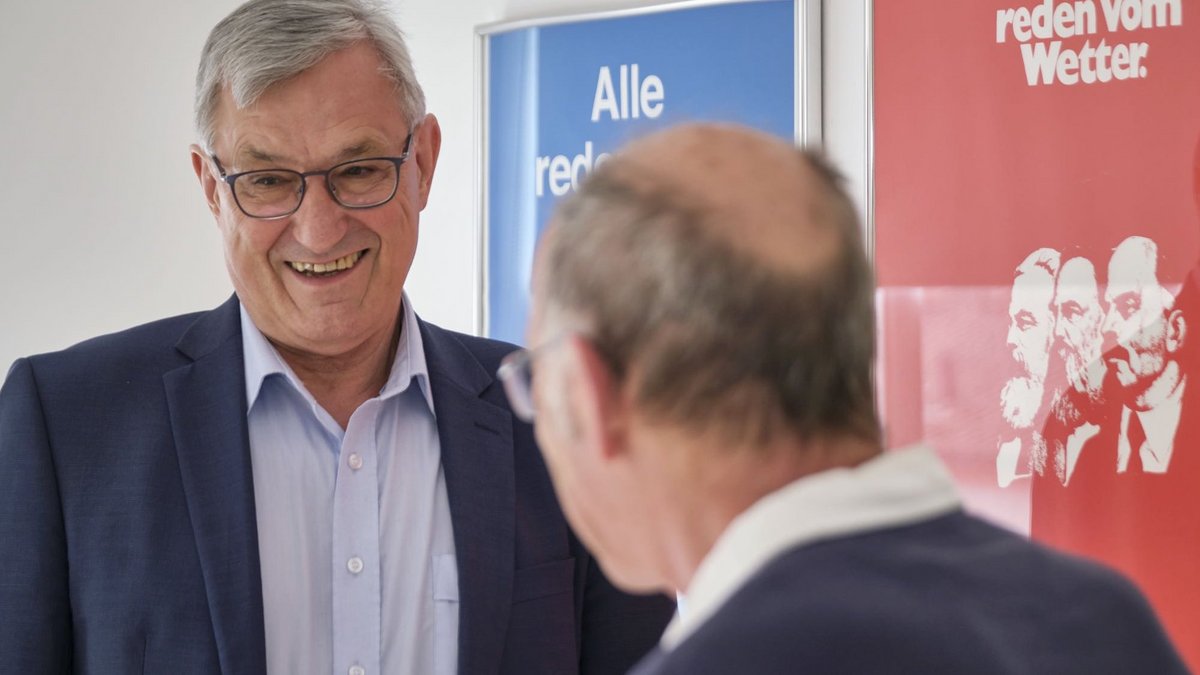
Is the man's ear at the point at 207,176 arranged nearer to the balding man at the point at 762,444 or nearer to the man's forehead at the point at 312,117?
the man's forehead at the point at 312,117

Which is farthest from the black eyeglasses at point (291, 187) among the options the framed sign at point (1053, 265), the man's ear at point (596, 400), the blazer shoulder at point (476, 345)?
the framed sign at point (1053, 265)

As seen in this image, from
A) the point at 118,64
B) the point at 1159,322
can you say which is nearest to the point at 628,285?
the point at 1159,322

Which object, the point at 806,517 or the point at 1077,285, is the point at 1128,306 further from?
the point at 806,517

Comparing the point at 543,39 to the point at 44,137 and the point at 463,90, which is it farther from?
the point at 44,137

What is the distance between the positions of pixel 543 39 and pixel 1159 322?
1.59 meters

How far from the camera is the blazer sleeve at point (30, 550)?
58.6 inches

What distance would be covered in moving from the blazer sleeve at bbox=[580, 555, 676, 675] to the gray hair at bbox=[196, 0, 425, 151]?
0.71m

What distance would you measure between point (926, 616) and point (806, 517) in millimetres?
92

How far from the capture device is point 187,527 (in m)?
1.57

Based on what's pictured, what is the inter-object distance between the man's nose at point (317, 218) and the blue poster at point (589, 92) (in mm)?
1400

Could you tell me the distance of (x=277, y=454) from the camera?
66.2 inches

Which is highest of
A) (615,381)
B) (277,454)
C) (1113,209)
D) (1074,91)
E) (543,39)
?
(543,39)

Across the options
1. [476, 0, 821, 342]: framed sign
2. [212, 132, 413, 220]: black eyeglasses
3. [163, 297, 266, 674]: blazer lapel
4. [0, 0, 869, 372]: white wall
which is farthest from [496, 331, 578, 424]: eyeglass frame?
[0, 0, 869, 372]: white wall

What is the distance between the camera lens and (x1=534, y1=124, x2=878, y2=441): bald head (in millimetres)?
812
